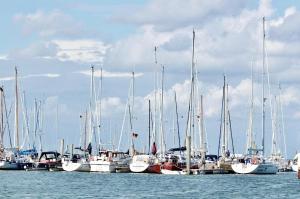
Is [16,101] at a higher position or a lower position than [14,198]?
higher

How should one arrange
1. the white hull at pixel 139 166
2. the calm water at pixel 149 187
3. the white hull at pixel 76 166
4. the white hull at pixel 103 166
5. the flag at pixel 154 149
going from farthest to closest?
the white hull at pixel 76 166
the flag at pixel 154 149
the white hull at pixel 103 166
the white hull at pixel 139 166
the calm water at pixel 149 187

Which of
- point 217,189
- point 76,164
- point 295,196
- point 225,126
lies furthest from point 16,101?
point 295,196

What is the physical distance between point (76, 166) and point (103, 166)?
840 centimetres

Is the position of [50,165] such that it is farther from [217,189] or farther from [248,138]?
[217,189]

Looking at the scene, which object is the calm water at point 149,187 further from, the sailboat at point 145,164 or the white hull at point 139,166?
the white hull at point 139,166

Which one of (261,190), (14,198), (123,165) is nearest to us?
(14,198)

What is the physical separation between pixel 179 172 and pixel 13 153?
133ft

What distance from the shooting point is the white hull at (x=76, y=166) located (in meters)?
155

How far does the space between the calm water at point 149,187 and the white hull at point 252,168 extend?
216 cm

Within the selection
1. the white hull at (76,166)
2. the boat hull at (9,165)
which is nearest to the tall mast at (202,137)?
the white hull at (76,166)

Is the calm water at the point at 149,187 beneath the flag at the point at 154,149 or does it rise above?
beneath

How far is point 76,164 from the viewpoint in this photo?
157125 millimetres

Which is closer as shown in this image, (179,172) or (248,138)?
(179,172)

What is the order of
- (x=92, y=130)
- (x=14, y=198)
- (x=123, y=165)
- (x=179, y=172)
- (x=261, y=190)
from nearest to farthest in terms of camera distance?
(x=14, y=198), (x=261, y=190), (x=179, y=172), (x=123, y=165), (x=92, y=130)
